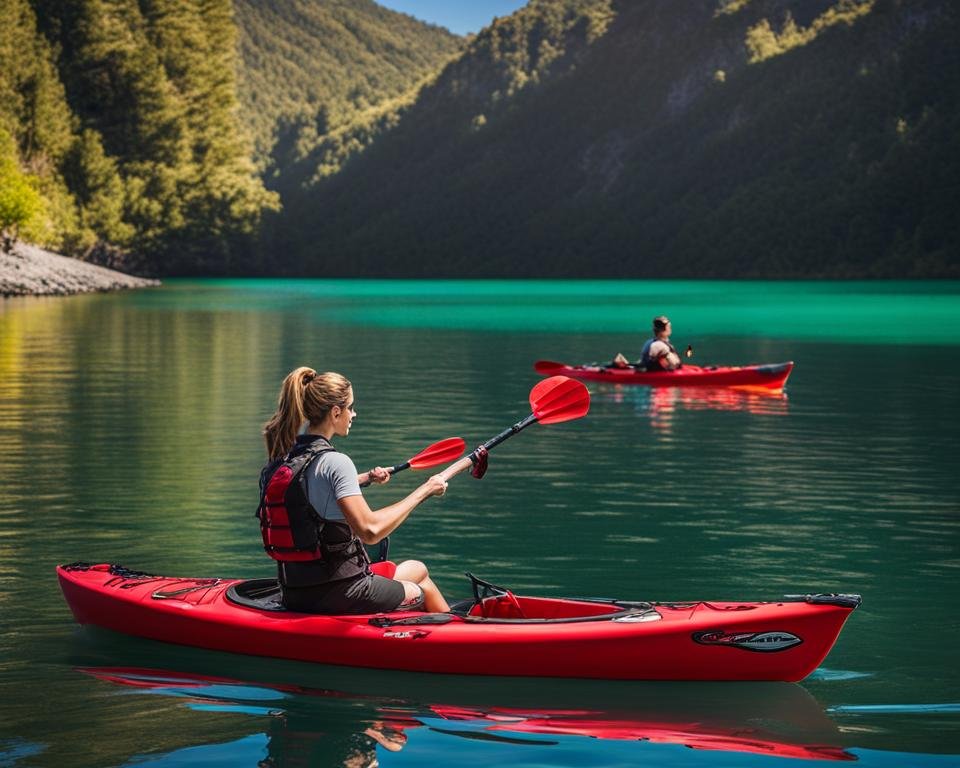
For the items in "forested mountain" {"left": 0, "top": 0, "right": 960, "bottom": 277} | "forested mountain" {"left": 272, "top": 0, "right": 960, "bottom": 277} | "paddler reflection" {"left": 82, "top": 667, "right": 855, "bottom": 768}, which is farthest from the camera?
"forested mountain" {"left": 272, "top": 0, "right": 960, "bottom": 277}

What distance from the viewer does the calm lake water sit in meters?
6.48

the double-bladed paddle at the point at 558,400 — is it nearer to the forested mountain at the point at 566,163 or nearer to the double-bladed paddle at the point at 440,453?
the double-bladed paddle at the point at 440,453

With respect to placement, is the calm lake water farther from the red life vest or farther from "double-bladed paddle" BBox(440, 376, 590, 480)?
"double-bladed paddle" BBox(440, 376, 590, 480)

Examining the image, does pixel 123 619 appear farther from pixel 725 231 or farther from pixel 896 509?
pixel 725 231

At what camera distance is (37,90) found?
8331 centimetres

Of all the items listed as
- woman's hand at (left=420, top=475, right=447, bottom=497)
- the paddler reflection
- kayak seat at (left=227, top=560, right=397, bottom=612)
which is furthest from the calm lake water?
woman's hand at (left=420, top=475, right=447, bottom=497)

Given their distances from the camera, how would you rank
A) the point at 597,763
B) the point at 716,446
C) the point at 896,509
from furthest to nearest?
the point at 716,446
the point at 896,509
the point at 597,763

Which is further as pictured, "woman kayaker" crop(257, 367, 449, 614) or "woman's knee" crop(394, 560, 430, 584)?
"woman's knee" crop(394, 560, 430, 584)

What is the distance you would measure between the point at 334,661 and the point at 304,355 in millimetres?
21976

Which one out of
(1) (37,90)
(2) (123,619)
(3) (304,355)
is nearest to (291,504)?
(2) (123,619)

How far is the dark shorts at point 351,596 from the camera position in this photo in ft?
23.7

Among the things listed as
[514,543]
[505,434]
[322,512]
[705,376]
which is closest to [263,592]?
[322,512]

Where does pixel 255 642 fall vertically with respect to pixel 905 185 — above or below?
below

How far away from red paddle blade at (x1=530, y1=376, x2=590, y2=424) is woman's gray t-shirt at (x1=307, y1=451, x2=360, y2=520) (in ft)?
7.98
